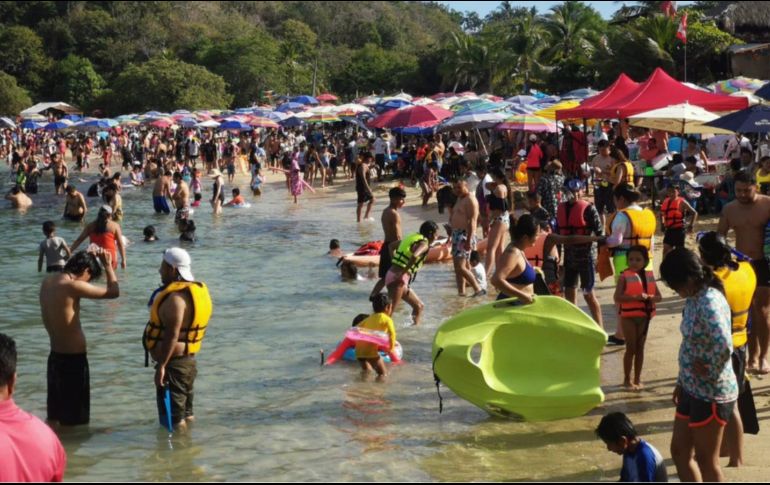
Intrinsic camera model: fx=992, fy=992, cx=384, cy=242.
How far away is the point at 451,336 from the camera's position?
7043 mm

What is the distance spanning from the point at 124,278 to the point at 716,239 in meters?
10.7

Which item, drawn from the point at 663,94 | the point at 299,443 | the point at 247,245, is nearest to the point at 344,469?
the point at 299,443

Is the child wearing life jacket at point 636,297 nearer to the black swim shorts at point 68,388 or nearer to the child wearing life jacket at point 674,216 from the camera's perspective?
the child wearing life jacket at point 674,216

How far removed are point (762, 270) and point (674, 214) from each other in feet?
10.0

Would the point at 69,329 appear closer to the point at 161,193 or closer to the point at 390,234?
the point at 390,234

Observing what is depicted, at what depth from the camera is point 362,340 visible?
28.5ft

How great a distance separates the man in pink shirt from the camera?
378 cm

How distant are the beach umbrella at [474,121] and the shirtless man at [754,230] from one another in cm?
1208

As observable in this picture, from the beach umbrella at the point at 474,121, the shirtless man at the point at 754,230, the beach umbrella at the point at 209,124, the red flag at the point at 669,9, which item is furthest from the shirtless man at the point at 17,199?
the shirtless man at the point at 754,230

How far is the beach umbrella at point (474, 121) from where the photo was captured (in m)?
19.5

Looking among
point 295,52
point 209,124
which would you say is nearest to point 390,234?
point 209,124

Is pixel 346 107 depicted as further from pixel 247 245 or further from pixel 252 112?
pixel 247 245

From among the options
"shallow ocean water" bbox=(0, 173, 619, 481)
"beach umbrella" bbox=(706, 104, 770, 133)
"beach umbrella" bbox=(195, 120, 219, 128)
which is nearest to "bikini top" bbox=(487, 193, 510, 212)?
"shallow ocean water" bbox=(0, 173, 619, 481)

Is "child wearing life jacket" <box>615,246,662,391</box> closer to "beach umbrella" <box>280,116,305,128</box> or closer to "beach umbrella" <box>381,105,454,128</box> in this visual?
"beach umbrella" <box>381,105,454,128</box>
